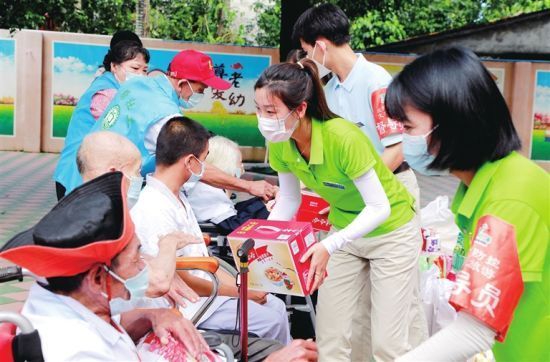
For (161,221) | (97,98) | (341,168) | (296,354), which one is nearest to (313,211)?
(341,168)

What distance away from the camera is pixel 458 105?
65.8 inches

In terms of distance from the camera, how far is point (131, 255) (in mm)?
1951

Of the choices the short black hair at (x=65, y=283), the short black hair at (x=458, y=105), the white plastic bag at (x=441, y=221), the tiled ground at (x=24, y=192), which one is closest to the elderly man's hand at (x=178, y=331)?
the short black hair at (x=65, y=283)

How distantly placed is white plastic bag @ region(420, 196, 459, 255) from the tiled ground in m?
2.59

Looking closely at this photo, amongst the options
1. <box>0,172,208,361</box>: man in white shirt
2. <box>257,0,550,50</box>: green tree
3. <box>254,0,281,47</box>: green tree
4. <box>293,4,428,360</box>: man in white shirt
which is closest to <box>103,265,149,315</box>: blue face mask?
<box>0,172,208,361</box>: man in white shirt

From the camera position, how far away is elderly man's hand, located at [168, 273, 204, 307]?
8.71 feet

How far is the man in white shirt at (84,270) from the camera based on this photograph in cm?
175

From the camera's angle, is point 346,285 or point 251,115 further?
point 251,115

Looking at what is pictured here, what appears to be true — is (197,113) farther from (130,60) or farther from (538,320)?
(538,320)

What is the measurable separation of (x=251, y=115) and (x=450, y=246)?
8057 mm

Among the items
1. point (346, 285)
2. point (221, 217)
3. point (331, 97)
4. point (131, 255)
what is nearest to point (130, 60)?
point (221, 217)

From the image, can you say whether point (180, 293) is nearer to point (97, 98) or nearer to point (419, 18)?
point (97, 98)

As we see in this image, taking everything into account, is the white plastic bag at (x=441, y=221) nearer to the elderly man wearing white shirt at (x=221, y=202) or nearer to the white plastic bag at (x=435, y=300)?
the white plastic bag at (x=435, y=300)

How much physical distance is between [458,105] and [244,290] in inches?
47.0
